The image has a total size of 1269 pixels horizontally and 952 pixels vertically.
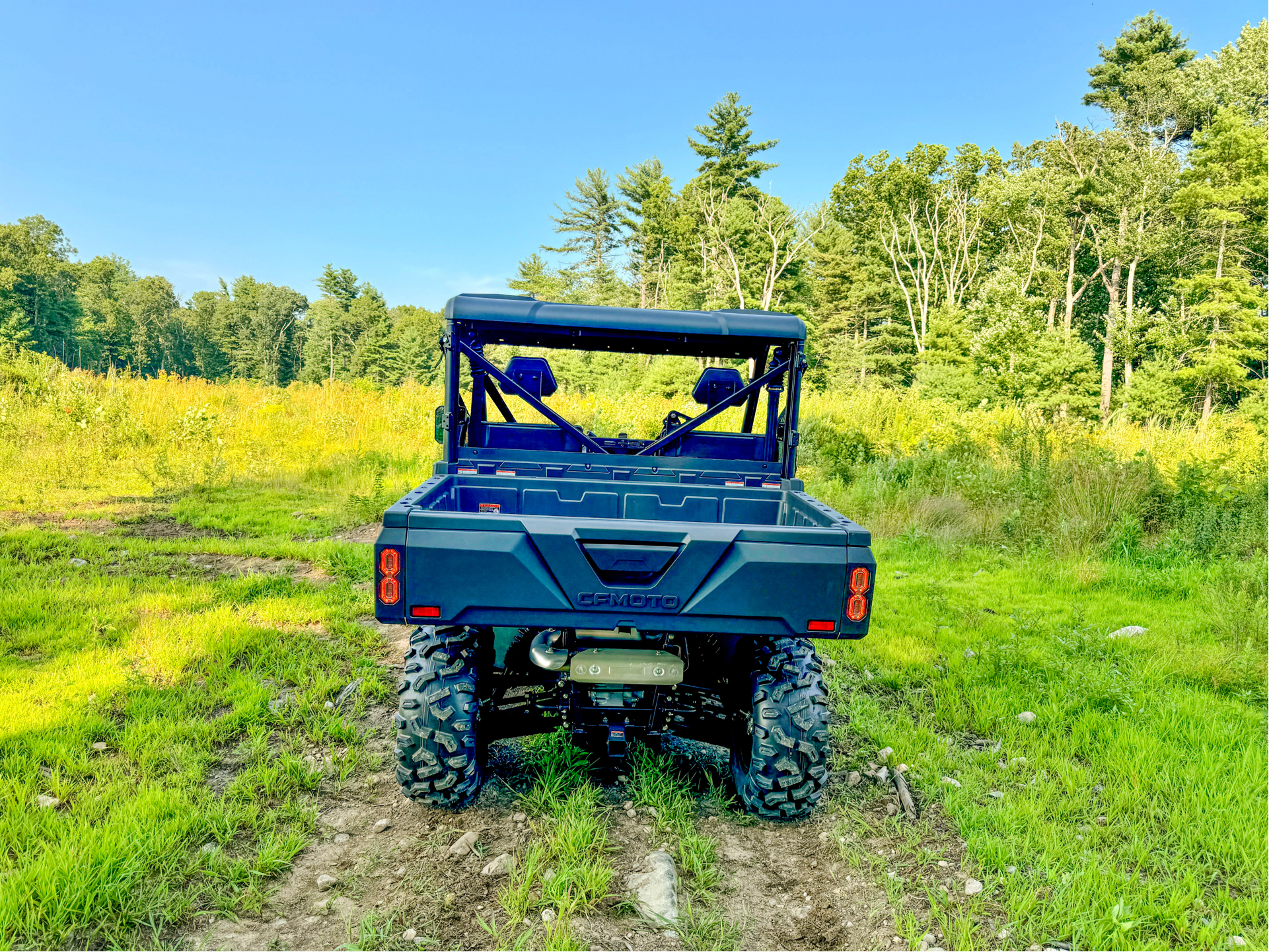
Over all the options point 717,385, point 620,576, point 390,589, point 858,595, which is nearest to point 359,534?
point 717,385

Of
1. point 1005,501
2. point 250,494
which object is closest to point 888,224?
point 1005,501

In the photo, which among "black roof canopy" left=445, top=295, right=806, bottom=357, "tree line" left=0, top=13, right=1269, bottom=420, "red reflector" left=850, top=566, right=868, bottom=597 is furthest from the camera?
"tree line" left=0, top=13, right=1269, bottom=420

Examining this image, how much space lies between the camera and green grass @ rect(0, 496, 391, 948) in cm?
226

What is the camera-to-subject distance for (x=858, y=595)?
2.42 m

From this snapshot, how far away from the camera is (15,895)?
7.02 ft

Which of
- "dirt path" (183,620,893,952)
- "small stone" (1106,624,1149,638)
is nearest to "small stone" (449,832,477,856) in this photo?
"dirt path" (183,620,893,952)

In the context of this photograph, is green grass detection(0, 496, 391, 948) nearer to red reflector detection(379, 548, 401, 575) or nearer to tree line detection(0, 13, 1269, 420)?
red reflector detection(379, 548, 401, 575)

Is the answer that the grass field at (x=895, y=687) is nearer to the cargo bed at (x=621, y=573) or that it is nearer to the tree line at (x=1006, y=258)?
the cargo bed at (x=621, y=573)

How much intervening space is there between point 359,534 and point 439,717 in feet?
19.2

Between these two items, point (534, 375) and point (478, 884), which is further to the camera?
point (534, 375)

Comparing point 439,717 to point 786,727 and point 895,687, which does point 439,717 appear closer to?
point 786,727

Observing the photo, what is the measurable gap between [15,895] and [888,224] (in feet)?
129

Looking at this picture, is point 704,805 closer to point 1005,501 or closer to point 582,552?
point 582,552

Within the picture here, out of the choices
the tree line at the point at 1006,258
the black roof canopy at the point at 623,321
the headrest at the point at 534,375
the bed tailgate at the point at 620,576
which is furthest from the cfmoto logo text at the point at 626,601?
the tree line at the point at 1006,258
